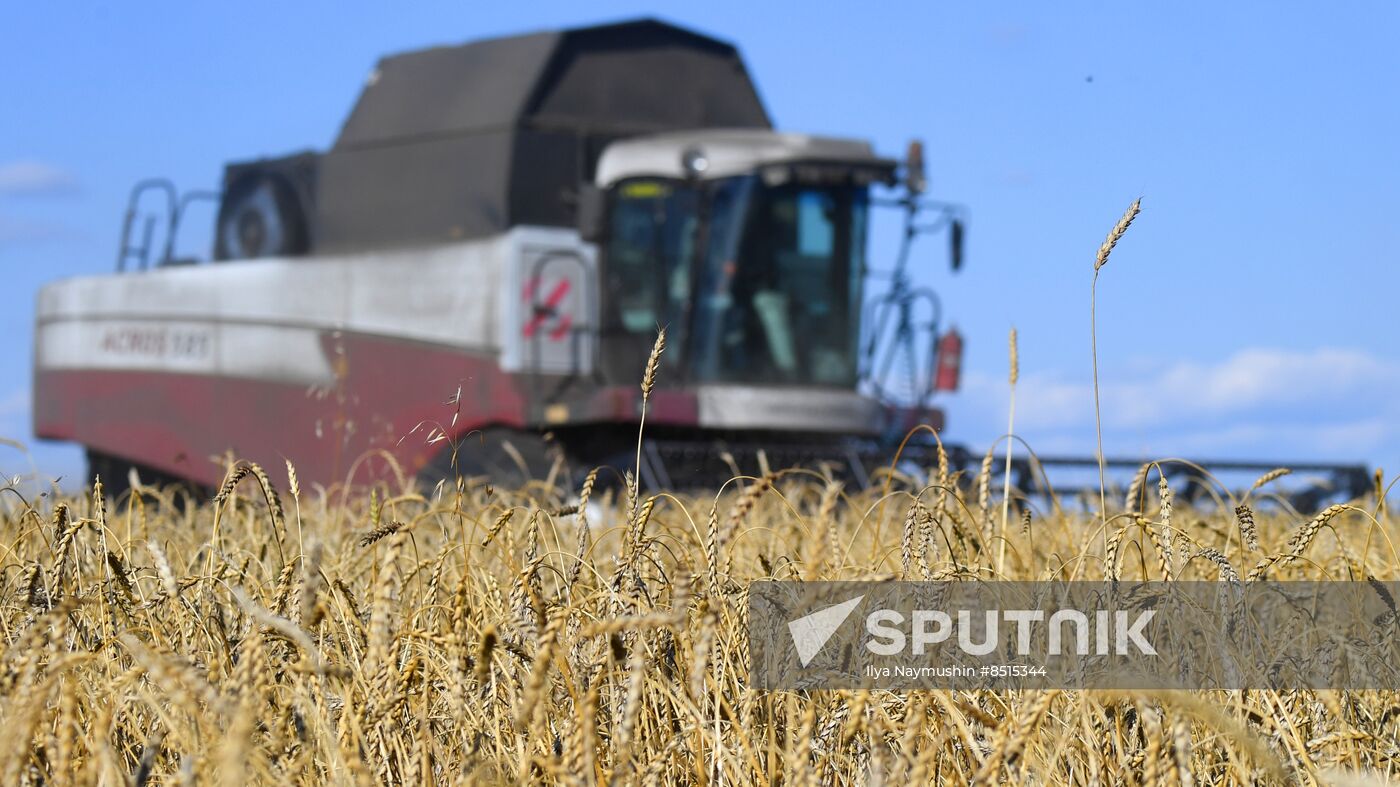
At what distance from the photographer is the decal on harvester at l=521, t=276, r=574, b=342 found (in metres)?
9.29

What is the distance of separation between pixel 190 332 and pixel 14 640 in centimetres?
999

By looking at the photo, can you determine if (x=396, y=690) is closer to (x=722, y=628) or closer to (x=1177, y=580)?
(x=722, y=628)

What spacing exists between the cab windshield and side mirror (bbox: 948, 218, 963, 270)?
543 mm

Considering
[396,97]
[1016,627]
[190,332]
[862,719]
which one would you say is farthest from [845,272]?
[862,719]

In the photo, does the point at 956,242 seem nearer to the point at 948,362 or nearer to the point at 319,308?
the point at 948,362

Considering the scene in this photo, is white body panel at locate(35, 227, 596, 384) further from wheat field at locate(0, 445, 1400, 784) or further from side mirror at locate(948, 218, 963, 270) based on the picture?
wheat field at locate(0, 445, 1400, 784)

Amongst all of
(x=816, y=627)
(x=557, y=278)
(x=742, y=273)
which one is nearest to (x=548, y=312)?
(x=557, y=278)

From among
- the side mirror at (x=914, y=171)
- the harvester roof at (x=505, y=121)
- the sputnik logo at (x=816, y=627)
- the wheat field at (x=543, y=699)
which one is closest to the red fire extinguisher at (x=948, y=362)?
the side mirror at (x=914, y=171)

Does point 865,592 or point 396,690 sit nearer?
point 396,690

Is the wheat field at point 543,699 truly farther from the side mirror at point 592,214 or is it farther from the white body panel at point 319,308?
the white body panel at point 319,308

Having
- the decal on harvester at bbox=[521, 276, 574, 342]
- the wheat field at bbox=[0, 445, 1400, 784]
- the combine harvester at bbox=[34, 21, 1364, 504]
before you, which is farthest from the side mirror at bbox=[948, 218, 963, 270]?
the wheat field at bbox=[0, 445, 1400, 784]

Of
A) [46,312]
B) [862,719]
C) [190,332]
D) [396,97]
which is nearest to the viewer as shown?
[862,719]

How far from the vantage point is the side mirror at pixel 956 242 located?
30.5 ft

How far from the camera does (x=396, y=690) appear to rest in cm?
164
